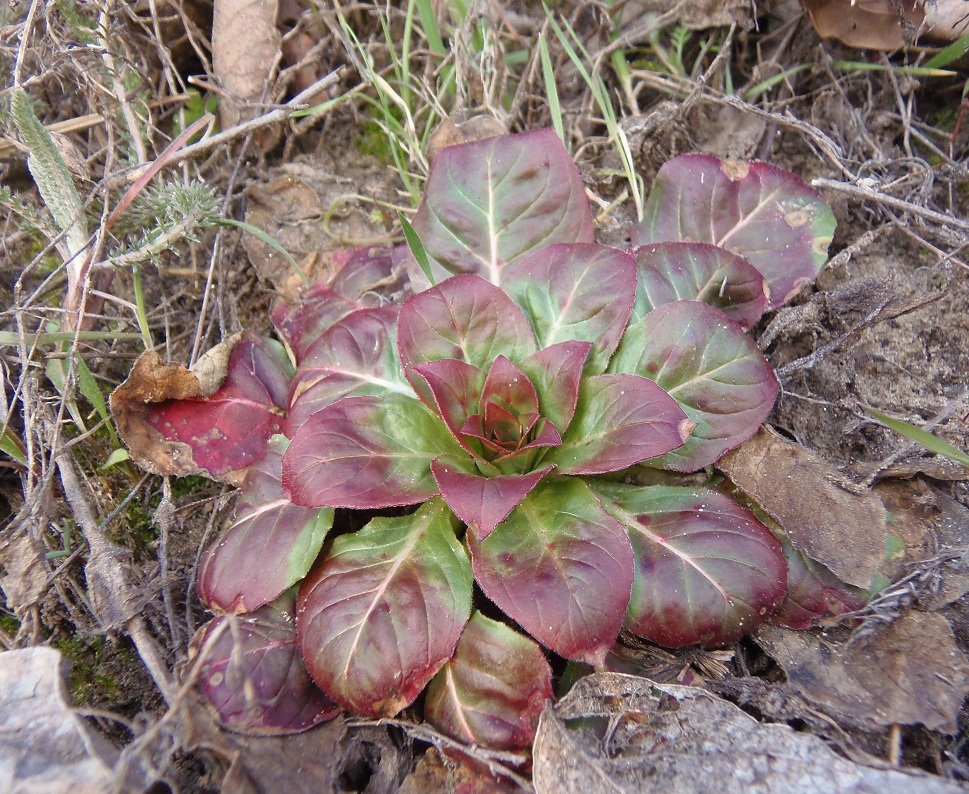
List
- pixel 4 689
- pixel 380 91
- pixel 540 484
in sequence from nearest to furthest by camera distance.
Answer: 1. pixel 4 689
2. pixel 540 484
3. pixel 380 91

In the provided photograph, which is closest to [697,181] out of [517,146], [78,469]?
[517,146]

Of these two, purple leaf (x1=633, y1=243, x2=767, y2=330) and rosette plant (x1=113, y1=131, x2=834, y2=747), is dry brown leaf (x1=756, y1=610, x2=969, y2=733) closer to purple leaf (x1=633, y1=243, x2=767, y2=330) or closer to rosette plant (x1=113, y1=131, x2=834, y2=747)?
rosette plant (x1=113, y1=131, x2=834, y2=747)

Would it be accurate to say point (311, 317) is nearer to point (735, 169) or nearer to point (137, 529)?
point (137, 529)

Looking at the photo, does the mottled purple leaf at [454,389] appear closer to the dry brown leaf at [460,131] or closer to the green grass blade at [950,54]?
the dry brown leaf at [460,131]

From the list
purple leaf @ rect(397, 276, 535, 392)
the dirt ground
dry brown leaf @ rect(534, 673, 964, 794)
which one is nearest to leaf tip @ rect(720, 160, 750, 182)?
the dirt ground

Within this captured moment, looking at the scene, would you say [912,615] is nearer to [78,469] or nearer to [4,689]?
[4,689]

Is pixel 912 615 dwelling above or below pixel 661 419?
below
